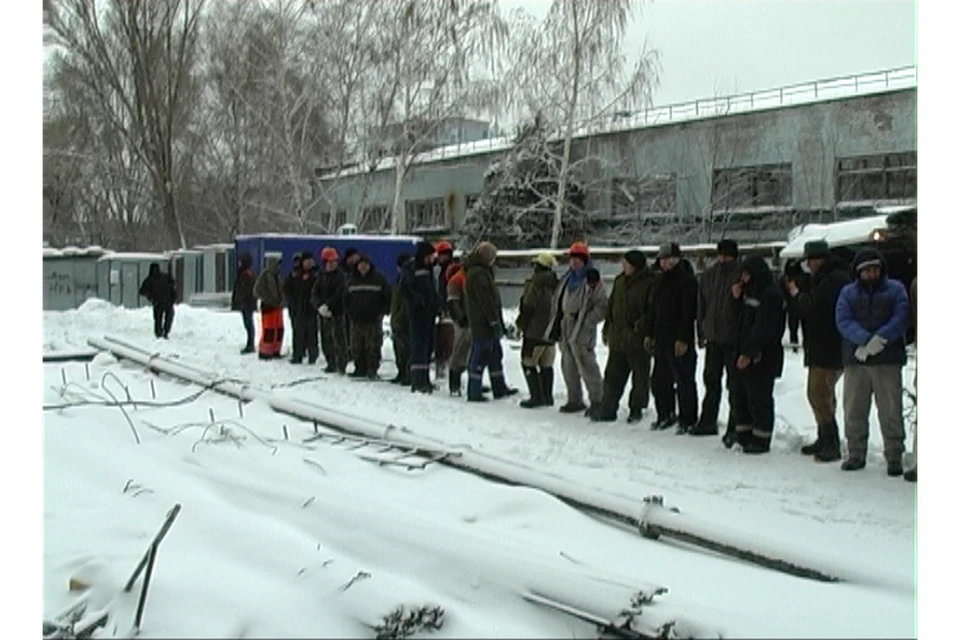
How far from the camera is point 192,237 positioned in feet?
101

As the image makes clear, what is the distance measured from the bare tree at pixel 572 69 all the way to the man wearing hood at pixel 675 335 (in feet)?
65.2

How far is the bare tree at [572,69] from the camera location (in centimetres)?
2711

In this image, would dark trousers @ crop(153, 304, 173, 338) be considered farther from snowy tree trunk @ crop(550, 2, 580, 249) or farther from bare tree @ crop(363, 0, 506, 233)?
snowy tree trunk @ crop(550, 2, 580, 249)

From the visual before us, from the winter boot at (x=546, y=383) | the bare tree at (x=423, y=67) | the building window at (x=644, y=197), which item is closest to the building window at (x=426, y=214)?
the bare tree at (x=423, y=67)

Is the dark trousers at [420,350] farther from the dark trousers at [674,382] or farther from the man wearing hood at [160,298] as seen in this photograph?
the man wearing hood at [160,298]

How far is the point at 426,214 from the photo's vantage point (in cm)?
3650

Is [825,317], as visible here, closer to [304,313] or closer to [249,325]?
[304,313]

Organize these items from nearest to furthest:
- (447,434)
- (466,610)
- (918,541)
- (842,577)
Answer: (466,610) < (842,577) < (918,541) < (447,434)

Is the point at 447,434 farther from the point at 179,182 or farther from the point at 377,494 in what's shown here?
the point at 179,182

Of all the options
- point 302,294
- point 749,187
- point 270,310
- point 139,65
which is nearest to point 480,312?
point 302,294

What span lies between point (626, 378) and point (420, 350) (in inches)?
116
